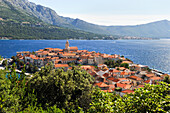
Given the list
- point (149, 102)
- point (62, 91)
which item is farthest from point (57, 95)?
point (149, 102)

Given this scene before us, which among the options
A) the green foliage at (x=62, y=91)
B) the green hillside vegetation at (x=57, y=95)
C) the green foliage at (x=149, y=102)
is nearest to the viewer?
the green foliage at (x=149, y=102)

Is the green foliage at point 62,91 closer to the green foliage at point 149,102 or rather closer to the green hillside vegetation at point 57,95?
the green hillside vegetation at point 57,95

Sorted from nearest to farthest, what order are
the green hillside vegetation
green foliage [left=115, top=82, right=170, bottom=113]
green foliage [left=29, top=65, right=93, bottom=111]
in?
green foliage [left=115, top=82, right=170, bottom=113] < the green hillside vegetation < green foliage [left=29, top=65, right=93, bottom=111]

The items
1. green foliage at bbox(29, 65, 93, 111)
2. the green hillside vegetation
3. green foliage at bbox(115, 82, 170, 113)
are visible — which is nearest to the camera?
green foliage at bbox(115, 82, 170, 113)

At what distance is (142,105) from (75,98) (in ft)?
30.5

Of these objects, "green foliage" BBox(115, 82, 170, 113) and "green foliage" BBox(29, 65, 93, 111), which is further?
"green foliage" BBox(29, 65, 93, 111)

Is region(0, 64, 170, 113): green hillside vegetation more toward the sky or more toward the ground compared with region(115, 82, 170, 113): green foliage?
more toward the ground

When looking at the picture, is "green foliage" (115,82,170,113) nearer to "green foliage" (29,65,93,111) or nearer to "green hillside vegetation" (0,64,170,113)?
"green hillside vegetation" (0,64,170,113)

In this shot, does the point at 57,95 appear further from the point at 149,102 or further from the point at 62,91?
the point at 149,102

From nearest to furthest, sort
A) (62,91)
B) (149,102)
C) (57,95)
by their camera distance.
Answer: (149,102) < (62,91) < (57,95)

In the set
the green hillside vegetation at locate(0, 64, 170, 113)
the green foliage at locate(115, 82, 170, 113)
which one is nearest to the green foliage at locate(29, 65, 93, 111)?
the green hillside vegetation at locate(0, 64, 170, 113)

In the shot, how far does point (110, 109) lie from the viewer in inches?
365

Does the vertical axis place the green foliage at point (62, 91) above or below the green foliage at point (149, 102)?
below

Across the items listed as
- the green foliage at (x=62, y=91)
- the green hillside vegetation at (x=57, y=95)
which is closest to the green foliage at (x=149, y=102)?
the green hillside vegetation at (x=57, y=95)
